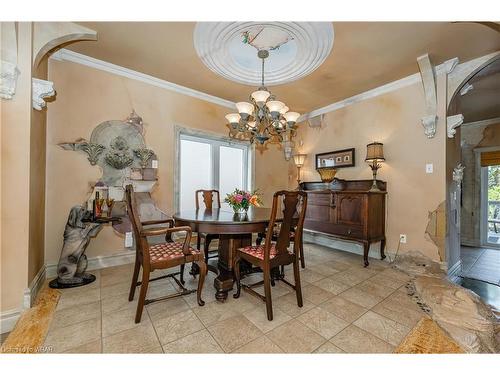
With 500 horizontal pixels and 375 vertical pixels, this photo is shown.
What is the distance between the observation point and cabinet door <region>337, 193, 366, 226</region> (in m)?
2.95

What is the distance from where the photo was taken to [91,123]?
2.64 metres

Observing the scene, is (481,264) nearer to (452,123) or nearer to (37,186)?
(452,123)

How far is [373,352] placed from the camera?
4.41 ft

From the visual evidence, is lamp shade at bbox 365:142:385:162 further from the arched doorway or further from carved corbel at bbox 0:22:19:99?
carved corbel at bbox 0:22:19:99

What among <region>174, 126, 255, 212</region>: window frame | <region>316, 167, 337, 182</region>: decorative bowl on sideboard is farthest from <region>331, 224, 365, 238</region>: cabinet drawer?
<region>174, 126, 255, 212</region>: window frame

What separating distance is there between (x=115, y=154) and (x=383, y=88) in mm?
3867

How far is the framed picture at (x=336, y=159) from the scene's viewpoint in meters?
3.61

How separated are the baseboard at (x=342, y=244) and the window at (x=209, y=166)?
1.56 m

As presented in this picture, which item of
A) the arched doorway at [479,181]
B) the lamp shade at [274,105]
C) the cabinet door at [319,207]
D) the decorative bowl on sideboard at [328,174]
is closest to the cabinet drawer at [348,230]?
the cabinet door at [319,207]

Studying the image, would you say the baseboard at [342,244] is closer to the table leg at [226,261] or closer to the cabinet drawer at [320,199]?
the cabinet drawer at [320,199]
